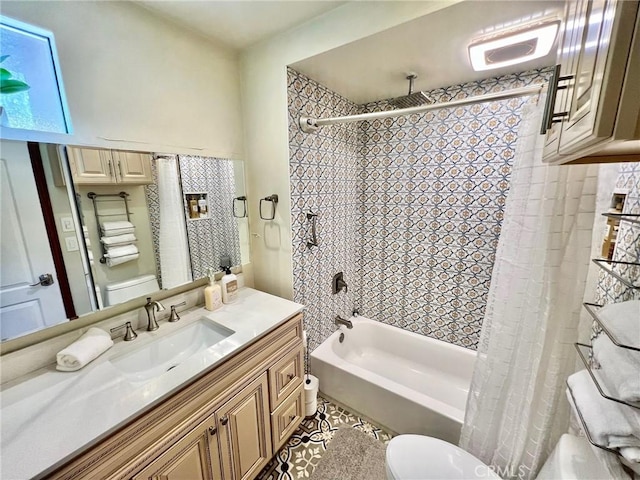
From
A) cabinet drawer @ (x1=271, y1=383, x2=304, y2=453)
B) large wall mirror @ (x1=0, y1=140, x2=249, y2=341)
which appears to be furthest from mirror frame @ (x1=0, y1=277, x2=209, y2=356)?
cabinet drawer @ (x1=271, y1=383, x2=304, y2=453)

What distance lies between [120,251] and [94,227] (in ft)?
0.49

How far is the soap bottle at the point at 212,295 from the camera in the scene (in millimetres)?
1472

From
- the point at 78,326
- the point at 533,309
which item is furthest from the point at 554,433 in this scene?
the point at 78,326

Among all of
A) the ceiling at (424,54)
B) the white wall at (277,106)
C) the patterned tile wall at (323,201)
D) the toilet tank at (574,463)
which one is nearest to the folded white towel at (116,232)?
the white wall at (277,106)

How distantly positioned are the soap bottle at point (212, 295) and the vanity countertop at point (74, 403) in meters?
0.32

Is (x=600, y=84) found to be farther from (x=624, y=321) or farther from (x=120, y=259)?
(x=120, y=259)

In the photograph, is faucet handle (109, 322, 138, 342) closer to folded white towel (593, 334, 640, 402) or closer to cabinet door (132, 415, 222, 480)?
cabinet door (132, 415, 222, 480)

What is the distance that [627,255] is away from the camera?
82 centimetres

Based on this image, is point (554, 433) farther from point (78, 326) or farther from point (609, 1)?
point (78, 326)

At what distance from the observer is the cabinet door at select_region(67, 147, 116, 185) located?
104cm

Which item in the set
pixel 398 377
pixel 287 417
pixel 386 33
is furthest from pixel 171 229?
pixel 398 377

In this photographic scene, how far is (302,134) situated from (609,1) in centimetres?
137

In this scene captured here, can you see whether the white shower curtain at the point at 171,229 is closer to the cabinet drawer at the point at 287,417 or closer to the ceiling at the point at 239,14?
the ceiling at the point at 239,14

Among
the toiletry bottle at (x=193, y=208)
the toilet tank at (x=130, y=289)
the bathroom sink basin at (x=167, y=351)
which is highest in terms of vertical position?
the toiletry bottle at (x=193, y=208)
